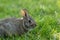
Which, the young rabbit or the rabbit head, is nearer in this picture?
the young rabbit

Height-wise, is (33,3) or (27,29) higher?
(33,3)

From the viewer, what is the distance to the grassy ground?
27.9ft

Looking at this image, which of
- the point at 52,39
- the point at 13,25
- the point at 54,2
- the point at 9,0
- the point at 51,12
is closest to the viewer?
the point at 52,39

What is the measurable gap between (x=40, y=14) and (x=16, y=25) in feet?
5.54

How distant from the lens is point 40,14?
33.9 feet

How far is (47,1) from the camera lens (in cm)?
1212

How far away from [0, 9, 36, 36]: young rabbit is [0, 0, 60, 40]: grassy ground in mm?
198

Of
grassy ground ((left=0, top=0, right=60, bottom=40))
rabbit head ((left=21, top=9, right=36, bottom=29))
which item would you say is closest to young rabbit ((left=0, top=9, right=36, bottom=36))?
rabbit head ((left=21, top=9, right=36, bottom=29))

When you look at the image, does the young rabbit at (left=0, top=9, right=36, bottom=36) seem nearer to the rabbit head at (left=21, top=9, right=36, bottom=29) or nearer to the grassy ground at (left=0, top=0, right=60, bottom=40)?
the rabbit head at (left=21, top=9, right=36, bottom=29)

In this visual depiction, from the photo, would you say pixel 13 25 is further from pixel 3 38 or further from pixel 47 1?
pixel 47 1

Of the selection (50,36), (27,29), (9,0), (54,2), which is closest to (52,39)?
(50,36)

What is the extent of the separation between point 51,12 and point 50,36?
2.52m

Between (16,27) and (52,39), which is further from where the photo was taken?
(16,27)

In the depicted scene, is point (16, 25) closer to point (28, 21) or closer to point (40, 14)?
point (28, 21)
